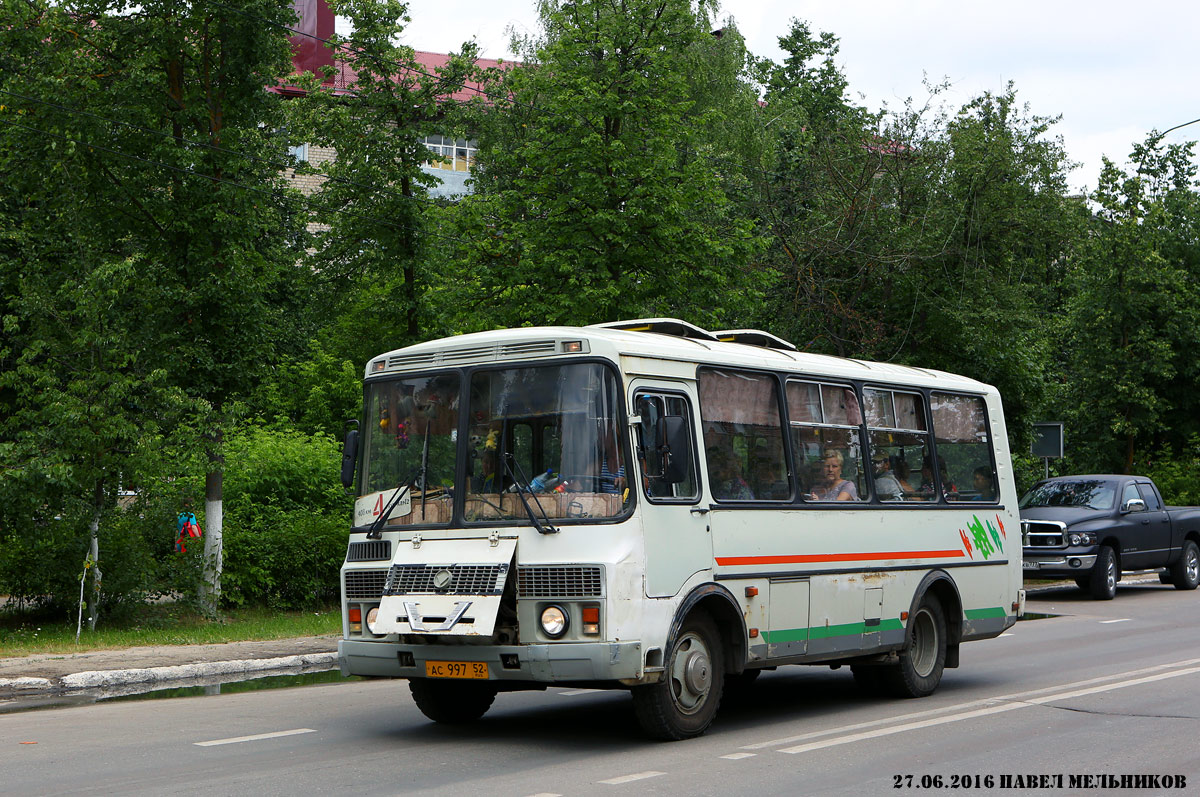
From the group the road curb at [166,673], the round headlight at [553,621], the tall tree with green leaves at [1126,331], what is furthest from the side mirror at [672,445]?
the tall tree with green leaves at [1126,331]

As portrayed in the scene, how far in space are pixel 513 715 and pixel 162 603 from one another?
10.1 metres

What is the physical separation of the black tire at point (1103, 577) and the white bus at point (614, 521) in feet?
44.5

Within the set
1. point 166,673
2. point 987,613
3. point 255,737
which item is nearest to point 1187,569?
point 987,613

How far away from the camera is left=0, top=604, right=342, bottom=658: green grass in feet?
53.6

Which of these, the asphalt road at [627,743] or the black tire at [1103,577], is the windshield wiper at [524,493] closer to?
the asphalt road at [627,743]

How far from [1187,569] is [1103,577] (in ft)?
12.4

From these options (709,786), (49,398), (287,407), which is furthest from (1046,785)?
(287,407)

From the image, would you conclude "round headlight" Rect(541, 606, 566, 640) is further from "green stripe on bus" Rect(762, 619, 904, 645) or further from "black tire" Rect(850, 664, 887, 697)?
"black tire" Rect(850, 664, 887, 697)

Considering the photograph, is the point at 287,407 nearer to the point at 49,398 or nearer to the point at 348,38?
Answer: the point at 348,38

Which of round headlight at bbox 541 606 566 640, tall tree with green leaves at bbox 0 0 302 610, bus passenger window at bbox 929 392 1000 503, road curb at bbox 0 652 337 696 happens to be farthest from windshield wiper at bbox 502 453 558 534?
tall tree with green leaves at bbox 0 0 302 610

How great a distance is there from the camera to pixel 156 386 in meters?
17.8

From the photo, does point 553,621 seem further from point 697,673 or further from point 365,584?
point 365,584

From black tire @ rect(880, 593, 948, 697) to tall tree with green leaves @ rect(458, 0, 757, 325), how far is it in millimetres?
8770

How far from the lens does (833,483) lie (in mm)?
11273
